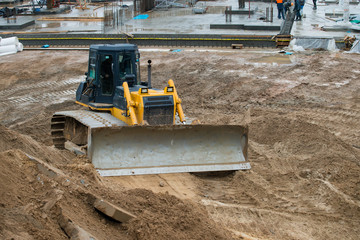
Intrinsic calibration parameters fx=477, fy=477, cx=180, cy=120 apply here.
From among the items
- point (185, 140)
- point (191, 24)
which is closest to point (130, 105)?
point (185, 140)

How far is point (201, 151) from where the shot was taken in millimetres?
9227

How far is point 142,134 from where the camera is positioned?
9008mm

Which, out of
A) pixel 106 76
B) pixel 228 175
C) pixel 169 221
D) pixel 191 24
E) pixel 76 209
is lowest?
pixel 228 175

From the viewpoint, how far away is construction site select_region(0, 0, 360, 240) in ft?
20.0

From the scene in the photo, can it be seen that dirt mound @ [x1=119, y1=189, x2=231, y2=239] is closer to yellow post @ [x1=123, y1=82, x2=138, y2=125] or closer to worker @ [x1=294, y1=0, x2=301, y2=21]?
yellow post @ [x1=123, y1=82, x2=138, y2=125]

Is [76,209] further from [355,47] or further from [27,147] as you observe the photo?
[355,47]

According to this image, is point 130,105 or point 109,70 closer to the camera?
point 130,105

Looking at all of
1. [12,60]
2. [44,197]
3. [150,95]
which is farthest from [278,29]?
[44,197]

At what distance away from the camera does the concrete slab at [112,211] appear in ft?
19.5

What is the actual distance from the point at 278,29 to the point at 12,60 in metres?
13.6

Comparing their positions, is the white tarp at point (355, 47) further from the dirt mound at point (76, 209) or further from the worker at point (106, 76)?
the dirt mound at point (76, 209)

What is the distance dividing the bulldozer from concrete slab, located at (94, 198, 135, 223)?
2.57m

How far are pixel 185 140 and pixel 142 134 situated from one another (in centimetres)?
84

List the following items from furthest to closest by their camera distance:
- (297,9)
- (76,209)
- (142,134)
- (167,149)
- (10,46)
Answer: (297,9)
(10,46)
(167,149)
(142,134)
(76,209)
